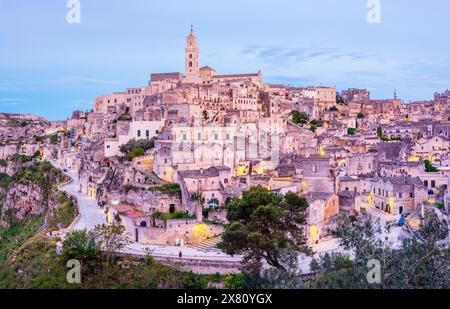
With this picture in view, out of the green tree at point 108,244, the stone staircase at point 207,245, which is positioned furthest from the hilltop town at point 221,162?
the green tree at point 108,244

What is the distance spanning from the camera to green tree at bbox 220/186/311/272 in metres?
19.7

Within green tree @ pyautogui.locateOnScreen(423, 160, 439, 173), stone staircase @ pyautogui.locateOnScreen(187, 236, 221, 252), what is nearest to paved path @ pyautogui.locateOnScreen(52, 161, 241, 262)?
stone staircase @ pyautogui.locateOnScreen(187, 236, 221, 252)

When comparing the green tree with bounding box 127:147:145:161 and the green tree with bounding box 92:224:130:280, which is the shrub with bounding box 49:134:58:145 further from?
the green tree with bounding box 92:224:130:280

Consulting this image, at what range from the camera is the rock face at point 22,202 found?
40.3m

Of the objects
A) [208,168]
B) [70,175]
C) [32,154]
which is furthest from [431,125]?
[32,154]

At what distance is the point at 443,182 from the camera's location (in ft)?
103

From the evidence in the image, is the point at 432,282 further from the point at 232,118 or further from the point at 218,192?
the point at 232,118

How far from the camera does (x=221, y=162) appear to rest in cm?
3244

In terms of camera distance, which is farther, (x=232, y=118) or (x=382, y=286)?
(x=232, y=118)

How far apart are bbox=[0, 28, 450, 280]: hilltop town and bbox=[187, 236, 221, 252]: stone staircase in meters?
0.05

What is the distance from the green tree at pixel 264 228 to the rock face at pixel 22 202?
73.3 feet

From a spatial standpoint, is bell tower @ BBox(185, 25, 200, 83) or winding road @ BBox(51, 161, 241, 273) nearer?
winding road @ BBox(51, 161, 241, 273)

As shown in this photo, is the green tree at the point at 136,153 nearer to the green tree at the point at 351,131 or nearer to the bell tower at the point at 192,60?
the green tree at the point at 351,131

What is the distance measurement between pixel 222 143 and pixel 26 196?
18660 mm
